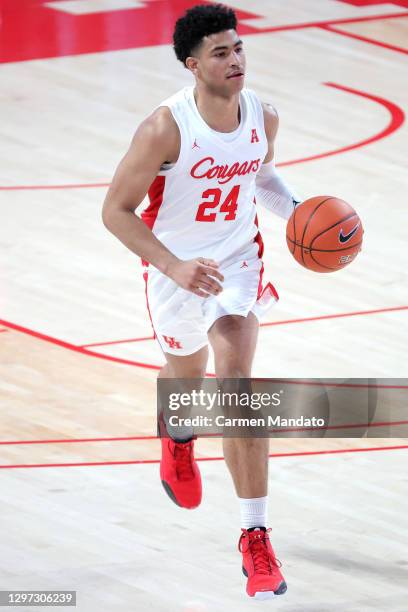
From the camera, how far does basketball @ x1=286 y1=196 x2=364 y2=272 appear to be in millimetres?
6383

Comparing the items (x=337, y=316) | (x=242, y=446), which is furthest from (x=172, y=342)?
(x=337, y=316)

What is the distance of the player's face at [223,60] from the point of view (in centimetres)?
599

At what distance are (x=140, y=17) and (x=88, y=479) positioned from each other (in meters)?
9.46

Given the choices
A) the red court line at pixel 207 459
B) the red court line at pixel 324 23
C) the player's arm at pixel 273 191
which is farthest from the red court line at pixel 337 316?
the red court line at pixel 324 23

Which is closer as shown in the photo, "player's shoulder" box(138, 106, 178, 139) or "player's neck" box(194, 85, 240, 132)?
"player's shoulder" box(138, 106, 178, 139)

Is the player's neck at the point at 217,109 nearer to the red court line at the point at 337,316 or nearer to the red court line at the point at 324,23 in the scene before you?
the red court line at the point at 337,316

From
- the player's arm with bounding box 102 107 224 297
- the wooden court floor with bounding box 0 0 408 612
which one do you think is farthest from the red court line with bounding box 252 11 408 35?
the player's arm with bounding box 102 107 224 297

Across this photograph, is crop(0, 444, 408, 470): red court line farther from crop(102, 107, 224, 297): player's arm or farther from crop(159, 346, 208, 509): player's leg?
crop(102, 107, 224, 297): player's arm

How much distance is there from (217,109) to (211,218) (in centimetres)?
41

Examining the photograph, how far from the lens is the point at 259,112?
6.39m

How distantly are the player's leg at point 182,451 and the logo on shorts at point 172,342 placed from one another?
7 centimetres

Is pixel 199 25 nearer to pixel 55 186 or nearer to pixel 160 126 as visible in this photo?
pixel 160 126

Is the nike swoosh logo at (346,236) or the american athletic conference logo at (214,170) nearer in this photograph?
the american athletic conference logo at (214,170)

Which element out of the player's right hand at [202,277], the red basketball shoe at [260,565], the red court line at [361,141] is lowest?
the red basketball shoe at [260,565]
